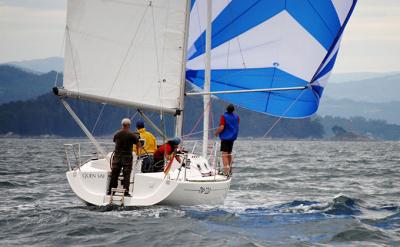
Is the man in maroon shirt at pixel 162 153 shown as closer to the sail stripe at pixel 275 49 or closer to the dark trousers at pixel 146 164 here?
the dark trousers at pixel 146 164

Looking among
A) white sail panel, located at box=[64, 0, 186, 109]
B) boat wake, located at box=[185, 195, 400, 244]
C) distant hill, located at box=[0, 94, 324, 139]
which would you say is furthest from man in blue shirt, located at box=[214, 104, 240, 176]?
distant hill, located at box=[0, 94, 324, 139]

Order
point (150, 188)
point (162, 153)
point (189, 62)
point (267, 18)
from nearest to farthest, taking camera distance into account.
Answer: point (150, 188) → point (162, 153) → point (267, 18) → point (189, 62)

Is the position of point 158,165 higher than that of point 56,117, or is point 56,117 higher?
point 56,117

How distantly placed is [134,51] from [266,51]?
3.13 metres

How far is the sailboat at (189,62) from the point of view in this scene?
13617 millimetres

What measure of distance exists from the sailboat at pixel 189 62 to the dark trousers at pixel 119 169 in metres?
0.20

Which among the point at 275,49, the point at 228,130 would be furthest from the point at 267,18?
the point at 228,130

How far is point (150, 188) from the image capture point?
42.9ft

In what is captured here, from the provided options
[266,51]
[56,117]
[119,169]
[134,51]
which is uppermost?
[56,117]

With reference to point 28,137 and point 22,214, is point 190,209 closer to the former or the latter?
point 22,214

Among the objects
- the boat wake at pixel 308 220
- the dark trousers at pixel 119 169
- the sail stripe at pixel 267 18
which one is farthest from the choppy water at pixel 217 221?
the sail stripe at pixel 267 18

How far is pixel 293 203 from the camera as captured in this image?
15172mm

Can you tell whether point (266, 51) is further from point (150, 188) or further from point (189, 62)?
point (150, 188)

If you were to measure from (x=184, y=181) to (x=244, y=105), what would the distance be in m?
3.62
